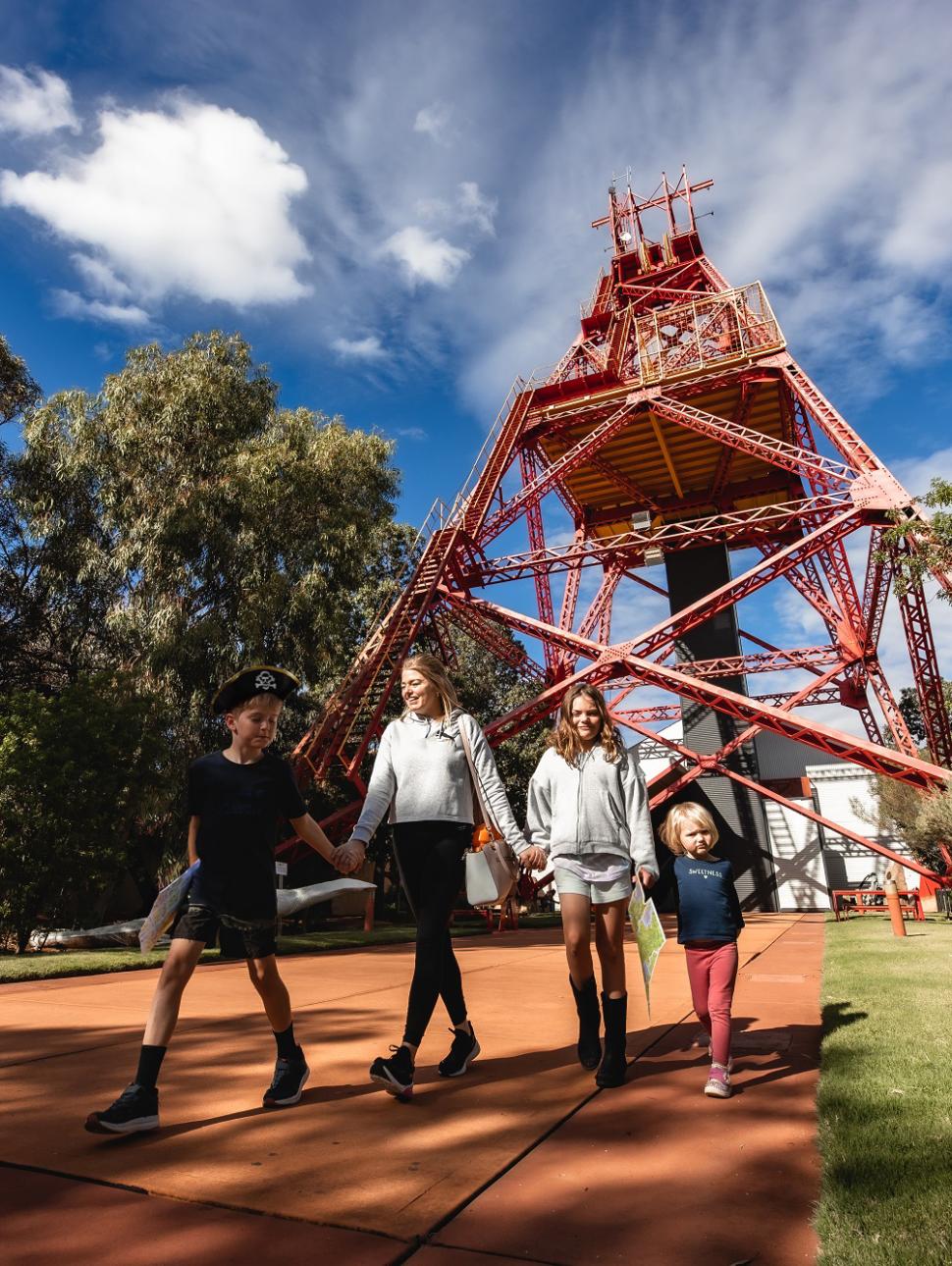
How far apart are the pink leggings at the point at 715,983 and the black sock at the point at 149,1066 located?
6.53ft

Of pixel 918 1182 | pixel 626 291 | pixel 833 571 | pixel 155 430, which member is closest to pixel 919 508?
pixel 833 571

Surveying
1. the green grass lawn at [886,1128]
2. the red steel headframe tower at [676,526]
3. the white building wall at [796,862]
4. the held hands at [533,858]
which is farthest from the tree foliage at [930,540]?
the white building wall at [796,862]

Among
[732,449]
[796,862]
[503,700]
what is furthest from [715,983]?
[503,700]

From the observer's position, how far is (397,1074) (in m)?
2.81

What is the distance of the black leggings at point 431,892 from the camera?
10.0 feet

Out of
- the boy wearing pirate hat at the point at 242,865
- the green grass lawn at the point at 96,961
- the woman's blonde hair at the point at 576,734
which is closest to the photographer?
the boy wearing pirate hat at the point at 242,865

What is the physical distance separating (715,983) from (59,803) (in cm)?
968

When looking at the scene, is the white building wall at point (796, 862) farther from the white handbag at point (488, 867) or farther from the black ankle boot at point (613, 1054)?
the white handbag at point (488, 867)

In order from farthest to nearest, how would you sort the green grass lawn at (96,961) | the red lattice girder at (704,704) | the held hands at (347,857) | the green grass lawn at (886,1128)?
the red lattice girder at (704,704), the green grass lawn at (96,961), the held hands at (347,857), the green grass lawn at (886,1128)

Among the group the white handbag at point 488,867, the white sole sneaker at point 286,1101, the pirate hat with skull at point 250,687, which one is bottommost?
the white sole sneaker at point 286,1101

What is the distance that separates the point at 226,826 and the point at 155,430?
15.5m

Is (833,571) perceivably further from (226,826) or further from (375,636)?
(226,826)

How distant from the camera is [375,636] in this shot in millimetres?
15883

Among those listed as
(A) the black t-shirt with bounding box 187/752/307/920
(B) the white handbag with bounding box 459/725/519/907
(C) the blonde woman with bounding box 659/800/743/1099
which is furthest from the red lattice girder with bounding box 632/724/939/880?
(A) the black t-shirt with bounding box 187/752/307/920
